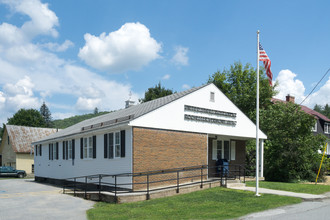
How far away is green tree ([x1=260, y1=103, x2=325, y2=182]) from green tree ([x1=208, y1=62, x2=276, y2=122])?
12159mm

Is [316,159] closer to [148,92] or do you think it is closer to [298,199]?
[298,199]

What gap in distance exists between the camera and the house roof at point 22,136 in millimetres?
45906

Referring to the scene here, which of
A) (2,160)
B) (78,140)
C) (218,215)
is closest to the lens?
(218,215)

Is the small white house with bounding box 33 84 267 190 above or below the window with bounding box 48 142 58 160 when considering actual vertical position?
above

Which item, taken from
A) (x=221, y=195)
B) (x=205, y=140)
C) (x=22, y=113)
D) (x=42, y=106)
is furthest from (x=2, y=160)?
(x=42, y=106)

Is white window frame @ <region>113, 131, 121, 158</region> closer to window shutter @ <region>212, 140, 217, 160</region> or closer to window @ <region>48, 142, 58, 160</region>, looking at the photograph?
window shutter @ <region>212, 140, 217, 160</region>

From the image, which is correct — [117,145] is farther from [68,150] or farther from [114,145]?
[68,150]

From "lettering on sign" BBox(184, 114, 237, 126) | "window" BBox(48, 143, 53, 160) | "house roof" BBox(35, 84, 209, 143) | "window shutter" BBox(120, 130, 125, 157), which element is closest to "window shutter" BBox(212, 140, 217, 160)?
"lettering on sign" BBox(184, 114, 237, 126)

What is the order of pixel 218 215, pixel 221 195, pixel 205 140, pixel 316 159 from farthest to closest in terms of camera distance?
pixel 316 159
pixel 205 140
pixel 221 195
pixel 218 215

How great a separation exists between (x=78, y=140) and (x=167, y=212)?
13081mm

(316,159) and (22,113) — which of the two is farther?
(22,113)

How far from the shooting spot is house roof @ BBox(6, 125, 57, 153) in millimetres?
45906

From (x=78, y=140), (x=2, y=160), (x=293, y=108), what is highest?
(x=293, y=108)

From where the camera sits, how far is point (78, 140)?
23.6 m
